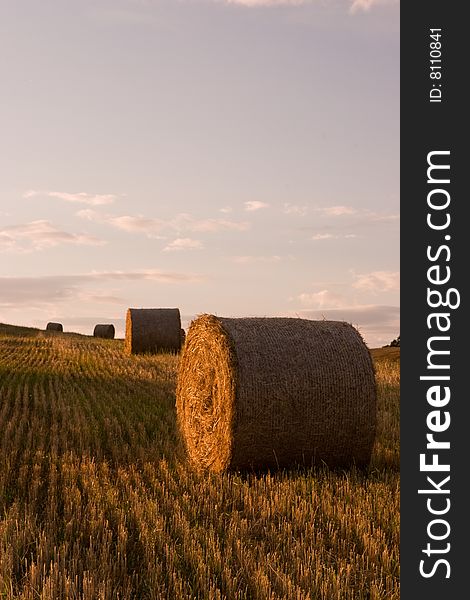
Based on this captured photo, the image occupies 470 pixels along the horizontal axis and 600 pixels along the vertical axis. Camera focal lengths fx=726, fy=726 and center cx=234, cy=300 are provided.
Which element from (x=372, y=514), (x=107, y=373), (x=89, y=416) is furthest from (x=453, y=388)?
(x=107, y=373)

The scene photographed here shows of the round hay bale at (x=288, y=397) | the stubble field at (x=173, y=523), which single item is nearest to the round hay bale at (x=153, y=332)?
the stubble field at (x=173, y=523)

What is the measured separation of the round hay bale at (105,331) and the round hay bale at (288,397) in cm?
3490

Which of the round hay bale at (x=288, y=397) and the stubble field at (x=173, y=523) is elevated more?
the round hay bale at (x=288, y=397)

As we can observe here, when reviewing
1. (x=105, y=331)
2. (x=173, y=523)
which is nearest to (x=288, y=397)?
(x=173, y=523)

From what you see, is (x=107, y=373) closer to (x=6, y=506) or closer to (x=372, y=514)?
(x=6, y=506)

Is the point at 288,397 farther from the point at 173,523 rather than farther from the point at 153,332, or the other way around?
the point at 153,332

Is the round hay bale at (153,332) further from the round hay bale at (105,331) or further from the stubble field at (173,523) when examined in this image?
the round hay bale at (105,331)

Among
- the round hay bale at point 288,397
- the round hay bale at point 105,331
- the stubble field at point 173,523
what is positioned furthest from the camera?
the round hay bale at point 105,331

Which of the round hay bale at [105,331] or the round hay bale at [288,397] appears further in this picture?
the round hay bale at [105,331]

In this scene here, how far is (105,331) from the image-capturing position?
43.0m

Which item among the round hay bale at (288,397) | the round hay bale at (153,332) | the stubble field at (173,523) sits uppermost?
the round hay bale at (153,332)

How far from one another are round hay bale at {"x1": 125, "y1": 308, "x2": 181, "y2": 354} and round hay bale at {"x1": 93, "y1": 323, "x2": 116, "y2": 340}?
56.0ft

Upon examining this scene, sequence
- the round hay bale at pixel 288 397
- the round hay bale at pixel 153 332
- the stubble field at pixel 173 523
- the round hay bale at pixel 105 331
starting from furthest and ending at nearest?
the round hay bale at pixel 105 331 < the round hay bale at pixel 153 332 < the round hay bale at pixel 288 397 < the stubble field at pixel 173 523

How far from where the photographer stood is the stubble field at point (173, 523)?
4.82 m
